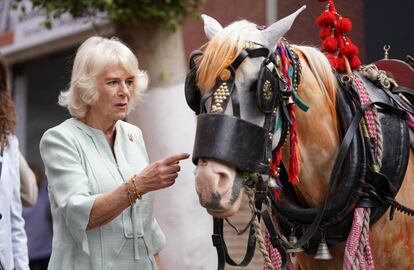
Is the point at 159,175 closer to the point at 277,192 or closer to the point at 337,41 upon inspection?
the point at 277,192

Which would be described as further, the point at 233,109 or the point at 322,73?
the point at 322,73

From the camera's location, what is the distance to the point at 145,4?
6.28 m

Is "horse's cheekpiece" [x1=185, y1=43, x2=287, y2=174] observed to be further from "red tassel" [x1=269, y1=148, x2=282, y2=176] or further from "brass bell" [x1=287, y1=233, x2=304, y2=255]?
"brass bell" [x1=287, y1=233, x2=304, y2=255]

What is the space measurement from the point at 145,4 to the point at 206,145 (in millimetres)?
3523

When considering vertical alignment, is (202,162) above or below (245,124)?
below

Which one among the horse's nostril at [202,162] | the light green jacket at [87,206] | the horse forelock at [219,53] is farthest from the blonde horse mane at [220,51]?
the light green jacket at [87,206]

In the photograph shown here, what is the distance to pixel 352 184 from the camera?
3.32m

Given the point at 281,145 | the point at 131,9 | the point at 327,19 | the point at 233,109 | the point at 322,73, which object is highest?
the point at 131,9

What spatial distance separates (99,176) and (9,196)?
3.97ft

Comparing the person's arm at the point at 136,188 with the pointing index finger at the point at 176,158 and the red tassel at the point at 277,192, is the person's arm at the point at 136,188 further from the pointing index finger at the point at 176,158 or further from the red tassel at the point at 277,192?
the red tassel at the point at 277,192

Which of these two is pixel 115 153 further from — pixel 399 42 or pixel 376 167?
pixel 399 42

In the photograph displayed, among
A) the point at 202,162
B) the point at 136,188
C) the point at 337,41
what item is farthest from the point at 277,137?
the point at 337,41

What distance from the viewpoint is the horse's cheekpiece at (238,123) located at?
292 cm

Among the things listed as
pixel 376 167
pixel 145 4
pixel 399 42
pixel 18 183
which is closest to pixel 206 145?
pixel 376 167
